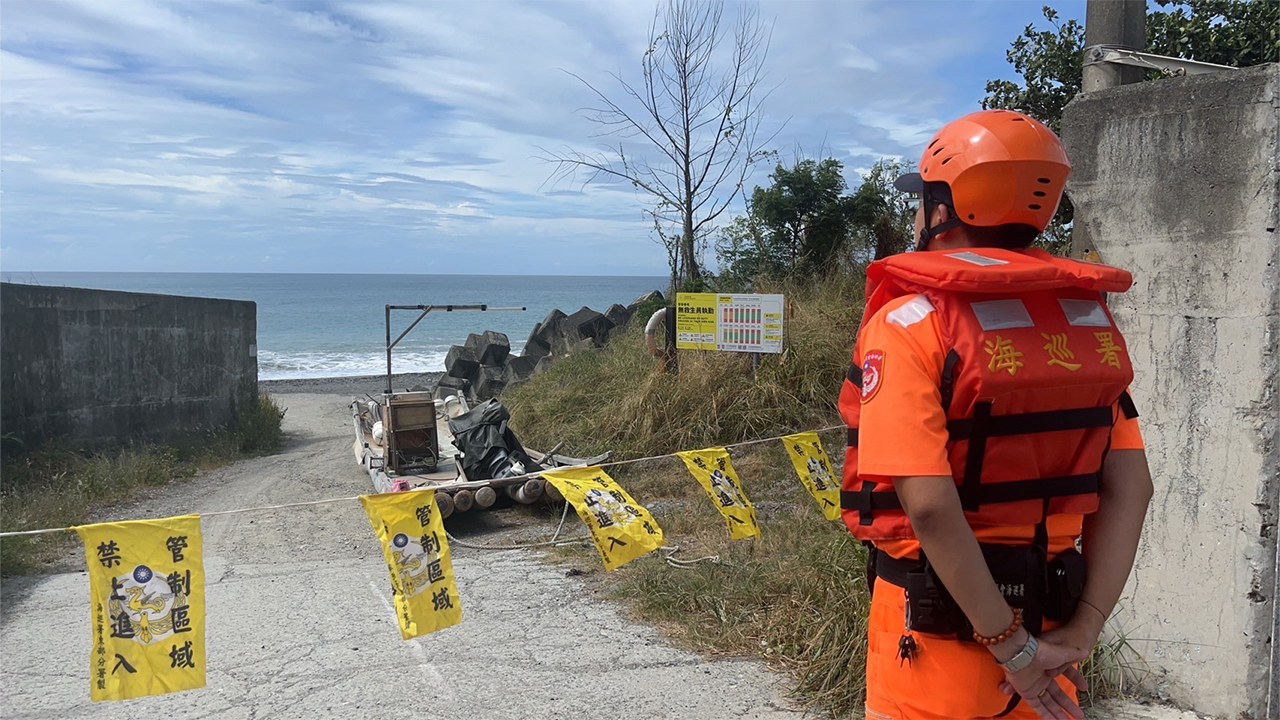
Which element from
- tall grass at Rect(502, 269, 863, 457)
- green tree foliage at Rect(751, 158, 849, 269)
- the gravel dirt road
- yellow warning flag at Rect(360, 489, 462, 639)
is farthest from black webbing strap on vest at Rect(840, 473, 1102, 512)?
green tree foliage at Rect(751, 158, 849, 269)

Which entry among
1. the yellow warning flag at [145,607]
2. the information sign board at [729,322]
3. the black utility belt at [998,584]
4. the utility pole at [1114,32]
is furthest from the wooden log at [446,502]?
the black utility belt at [998,584]

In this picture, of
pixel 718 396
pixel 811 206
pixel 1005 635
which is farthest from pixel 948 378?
pixel 811 206

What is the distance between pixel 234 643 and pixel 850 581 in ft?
11.7

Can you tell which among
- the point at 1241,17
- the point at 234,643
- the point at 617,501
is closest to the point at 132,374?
the point at 234,643

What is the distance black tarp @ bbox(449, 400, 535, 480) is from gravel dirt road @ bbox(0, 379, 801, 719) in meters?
0.81

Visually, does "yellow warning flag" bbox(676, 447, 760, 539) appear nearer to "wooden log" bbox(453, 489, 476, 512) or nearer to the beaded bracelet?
"wooden log" bbox(453, 489, 476, 512)

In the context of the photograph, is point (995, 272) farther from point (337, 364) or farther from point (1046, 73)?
point (337, 364)

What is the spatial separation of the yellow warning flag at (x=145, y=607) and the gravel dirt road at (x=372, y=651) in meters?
0.74

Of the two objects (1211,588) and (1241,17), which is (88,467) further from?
(1241,17)

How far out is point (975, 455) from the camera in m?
1.74

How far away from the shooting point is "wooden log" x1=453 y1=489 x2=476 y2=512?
7.88m

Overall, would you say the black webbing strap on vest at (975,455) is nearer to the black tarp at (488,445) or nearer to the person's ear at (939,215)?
the person's ear at (939,215)

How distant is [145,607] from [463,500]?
4.35 metres

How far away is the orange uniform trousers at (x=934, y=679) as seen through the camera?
181cm
